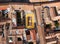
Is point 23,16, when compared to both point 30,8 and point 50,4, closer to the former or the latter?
point 30,8

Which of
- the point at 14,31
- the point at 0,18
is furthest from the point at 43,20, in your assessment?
the point at 0,18

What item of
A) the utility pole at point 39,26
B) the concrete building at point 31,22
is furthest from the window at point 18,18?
the utility pole at point 39,26

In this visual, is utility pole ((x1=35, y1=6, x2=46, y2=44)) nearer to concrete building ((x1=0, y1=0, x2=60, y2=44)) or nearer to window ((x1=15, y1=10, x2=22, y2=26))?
concrete building ((x1=0, y1=0, x2=60, y2=44))

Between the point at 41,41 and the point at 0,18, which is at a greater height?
the point at 0,18

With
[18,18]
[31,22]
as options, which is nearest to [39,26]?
[31,22]

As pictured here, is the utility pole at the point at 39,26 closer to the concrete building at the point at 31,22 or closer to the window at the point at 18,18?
the concrete building at the point at 31,22

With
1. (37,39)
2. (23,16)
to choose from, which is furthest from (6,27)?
(37,39)

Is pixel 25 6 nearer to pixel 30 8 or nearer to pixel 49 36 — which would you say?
pixel 30 8

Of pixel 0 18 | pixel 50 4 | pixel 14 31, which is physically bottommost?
pixel 14 31

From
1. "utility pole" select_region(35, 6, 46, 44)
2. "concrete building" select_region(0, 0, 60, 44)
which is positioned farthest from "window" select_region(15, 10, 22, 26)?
"utility pole" select_region(35, 6, 46, 44)

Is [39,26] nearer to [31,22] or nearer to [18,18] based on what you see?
[31,22]
